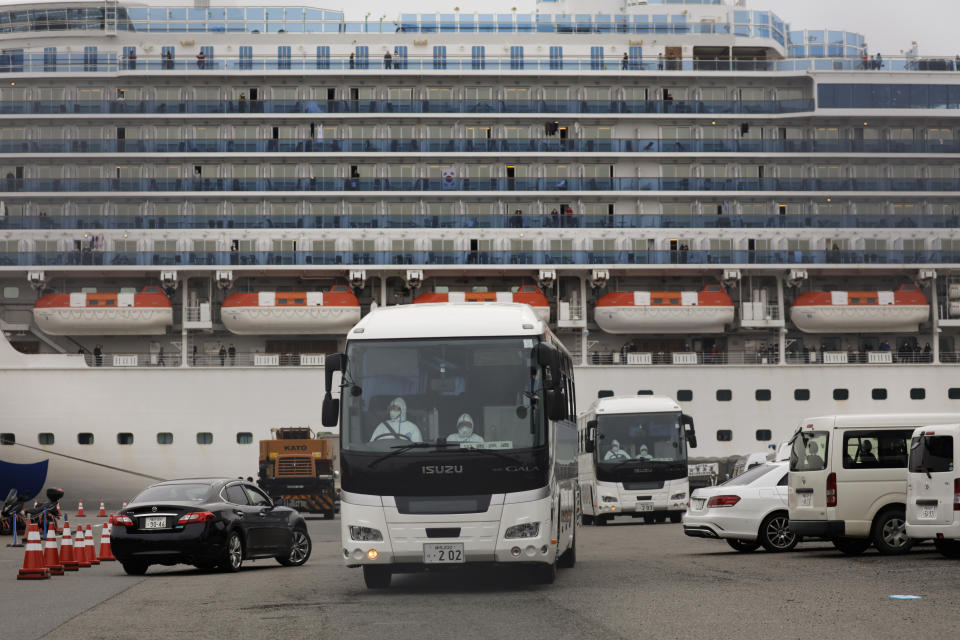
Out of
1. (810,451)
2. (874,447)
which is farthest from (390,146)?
(874,447)

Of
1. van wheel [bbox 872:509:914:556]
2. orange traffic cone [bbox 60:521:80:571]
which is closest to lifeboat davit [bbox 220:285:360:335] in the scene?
orange traffic cone [bbox 60:521:80:571]

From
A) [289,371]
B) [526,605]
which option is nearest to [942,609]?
[526,605]

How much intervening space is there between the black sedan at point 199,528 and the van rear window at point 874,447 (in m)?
7.84

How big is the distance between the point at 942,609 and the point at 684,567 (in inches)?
233

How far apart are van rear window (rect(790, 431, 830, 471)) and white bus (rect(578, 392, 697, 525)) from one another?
14.0 meters

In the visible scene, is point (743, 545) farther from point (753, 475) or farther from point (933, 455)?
point (933, 455)

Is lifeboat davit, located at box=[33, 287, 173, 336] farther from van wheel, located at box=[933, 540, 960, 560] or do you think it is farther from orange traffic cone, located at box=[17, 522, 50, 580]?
van wheel, located at box=[933, 540, 960, 560]

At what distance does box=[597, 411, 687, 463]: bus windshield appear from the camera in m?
33.9

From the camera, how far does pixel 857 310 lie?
4656cm

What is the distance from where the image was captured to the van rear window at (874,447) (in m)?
18.7

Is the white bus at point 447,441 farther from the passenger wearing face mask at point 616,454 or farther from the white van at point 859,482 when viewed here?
the passenger wearing face mask at point 616,454

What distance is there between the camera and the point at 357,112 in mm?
48125

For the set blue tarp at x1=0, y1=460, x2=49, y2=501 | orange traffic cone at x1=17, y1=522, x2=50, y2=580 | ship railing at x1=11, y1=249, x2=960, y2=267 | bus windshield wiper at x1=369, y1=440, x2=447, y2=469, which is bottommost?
blue tarp at x1=0, y1=460, x2=49, y2=501

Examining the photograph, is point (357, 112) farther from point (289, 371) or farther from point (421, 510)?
point (421, 510)
